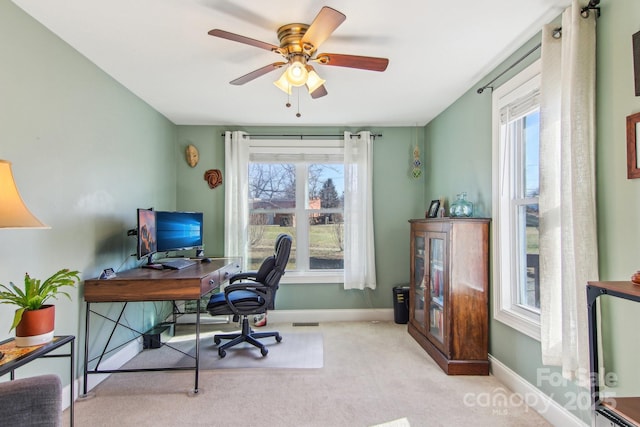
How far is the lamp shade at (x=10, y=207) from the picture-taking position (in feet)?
4.42

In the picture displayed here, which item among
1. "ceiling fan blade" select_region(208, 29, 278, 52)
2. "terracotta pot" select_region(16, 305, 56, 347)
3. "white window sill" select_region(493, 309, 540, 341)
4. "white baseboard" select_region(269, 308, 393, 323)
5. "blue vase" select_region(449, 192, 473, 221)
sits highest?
"ceiling fan blade" select_region(208, 29, 278, 52)

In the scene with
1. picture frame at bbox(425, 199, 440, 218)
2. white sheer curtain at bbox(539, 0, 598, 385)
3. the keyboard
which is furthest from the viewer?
picture frame at bbox(425, 199, 440, 218)

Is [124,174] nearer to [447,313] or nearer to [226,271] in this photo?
[226,271]

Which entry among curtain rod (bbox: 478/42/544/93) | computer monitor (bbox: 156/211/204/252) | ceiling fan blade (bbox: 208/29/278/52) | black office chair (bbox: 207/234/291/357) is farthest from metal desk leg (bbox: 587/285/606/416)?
computer monitor (bbox: 156/211/204/252)

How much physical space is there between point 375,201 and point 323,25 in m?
2.71

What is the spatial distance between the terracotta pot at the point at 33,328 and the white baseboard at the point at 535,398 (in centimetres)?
274

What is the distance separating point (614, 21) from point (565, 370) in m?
1.74

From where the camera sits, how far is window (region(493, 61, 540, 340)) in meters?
2.37

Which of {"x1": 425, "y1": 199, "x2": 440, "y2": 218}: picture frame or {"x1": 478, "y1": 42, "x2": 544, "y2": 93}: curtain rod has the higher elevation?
{"x1": 478, "y1": 42, "x2": 544, "y2": 93}: curtain rod

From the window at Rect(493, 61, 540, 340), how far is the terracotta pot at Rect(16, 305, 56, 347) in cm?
276

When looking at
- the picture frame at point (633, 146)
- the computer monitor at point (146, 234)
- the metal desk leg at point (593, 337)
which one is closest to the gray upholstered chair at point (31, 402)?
the computer monitor at point (146, 234)

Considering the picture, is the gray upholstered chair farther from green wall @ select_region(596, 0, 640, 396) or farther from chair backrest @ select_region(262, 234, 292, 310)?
green wall @ select_region(596, 0, 640, 396)

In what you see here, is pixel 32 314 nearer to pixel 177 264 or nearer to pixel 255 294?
pixel 177 264

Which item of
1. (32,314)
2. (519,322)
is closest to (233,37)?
(32,314)
